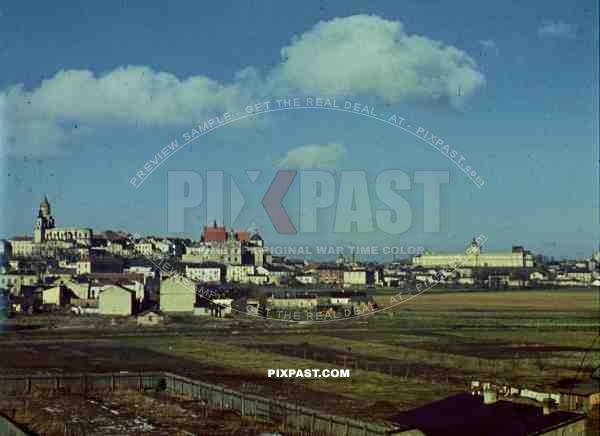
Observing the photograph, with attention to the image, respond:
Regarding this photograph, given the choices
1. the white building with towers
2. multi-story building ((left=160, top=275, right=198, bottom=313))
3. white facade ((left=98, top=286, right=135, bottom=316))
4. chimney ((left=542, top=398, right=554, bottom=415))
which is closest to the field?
chimney ((left=542, top=398, right=554, bottom=415))

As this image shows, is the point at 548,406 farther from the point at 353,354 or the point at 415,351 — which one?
the point at 415,351

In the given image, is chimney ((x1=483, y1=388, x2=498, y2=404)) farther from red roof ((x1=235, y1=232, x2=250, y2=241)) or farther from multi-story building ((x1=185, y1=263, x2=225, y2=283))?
red roof ((x1=235, y1=232, x2=250, y2=241))

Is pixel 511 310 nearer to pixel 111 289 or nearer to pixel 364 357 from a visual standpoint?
pixel 111 289

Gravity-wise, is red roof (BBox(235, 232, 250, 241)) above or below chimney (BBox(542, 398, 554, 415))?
above

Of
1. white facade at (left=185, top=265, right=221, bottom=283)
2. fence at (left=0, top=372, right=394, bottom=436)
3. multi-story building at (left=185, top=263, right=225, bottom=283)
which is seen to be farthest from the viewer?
multi-story building at (left=185, top=263, right=225, bottom=283)

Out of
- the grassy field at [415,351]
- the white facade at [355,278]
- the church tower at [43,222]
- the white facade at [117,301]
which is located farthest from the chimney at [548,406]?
the white facade at [355,278]

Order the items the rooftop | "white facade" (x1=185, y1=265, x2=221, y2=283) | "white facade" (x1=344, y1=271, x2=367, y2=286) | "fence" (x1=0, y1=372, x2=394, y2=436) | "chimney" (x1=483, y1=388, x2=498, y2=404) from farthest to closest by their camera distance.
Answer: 1. "white facade" (x1=344, y1=271, x2=367, y2=286)
2. "white facade" (x1=185, y1=265, x2=221, y2=283)
3. "fence" (x1=0, y1=372, x2=394, y2=436)
4. "chimney" (x1=483, y1=388, x2=498, y2=404)
5. the rooftop
